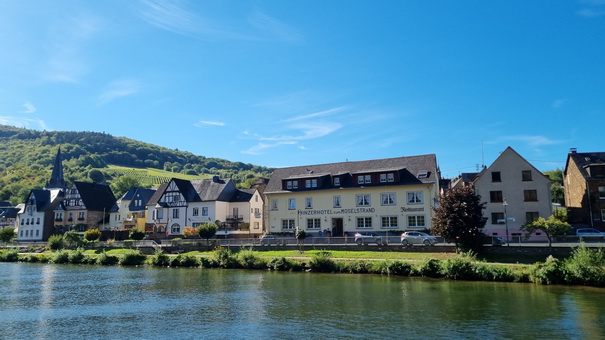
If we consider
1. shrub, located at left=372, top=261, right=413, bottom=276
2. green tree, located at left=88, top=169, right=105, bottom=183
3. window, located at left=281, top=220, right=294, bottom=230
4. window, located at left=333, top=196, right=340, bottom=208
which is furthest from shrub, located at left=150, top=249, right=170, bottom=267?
green tree, located at left=88, top=169, right=105, bottom=183

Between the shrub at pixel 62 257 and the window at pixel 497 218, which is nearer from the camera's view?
the window at pixel 497 218

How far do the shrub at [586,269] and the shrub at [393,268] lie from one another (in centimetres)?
1150

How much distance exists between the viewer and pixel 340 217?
59250 millimetres

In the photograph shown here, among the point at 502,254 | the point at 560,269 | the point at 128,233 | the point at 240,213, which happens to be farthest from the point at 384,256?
the point at 128,233

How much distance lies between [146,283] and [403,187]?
32.8m

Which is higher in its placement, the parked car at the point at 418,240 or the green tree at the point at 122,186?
the green tree at the point at 122,186

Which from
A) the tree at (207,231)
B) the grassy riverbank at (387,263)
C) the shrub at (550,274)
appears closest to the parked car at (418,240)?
the grassy riverbank at (387,263)

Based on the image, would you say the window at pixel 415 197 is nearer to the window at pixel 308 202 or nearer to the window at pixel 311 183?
the window at pixel 311 183

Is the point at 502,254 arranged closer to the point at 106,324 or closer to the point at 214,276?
the point at 214,276

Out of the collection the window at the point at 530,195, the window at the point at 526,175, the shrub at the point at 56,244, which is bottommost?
the shrub at the point at 56,244

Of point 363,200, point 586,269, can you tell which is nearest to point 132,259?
point 363,200

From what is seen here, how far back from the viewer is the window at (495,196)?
52.3 m

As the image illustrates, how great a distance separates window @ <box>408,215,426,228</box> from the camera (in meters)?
54.3

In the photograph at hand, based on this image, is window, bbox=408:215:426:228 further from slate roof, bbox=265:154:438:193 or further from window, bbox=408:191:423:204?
slate roof, bbox=265:154:438:193
